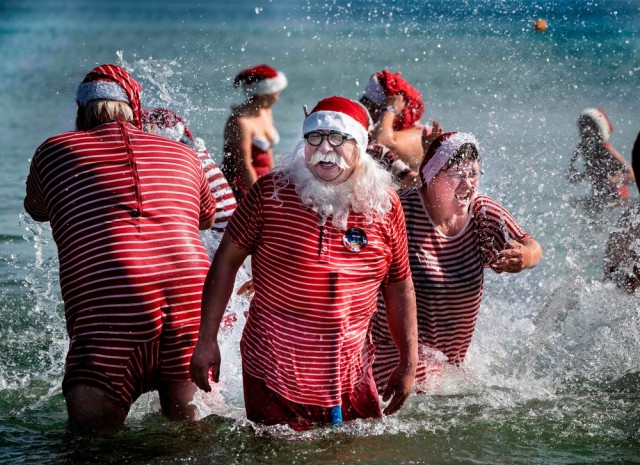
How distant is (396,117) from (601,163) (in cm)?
212

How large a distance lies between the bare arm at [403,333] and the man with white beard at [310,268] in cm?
10

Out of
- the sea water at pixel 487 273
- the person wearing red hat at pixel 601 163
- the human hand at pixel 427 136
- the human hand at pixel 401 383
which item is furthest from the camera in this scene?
the person wearing red hat at pixel 601 163

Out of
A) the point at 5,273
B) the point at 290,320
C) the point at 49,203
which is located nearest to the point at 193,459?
the point at 290,320

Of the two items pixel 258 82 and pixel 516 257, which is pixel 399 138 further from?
pixel 516 257

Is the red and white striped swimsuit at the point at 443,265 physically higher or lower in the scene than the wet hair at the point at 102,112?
lower

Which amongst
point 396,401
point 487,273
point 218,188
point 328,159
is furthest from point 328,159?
point 487,273

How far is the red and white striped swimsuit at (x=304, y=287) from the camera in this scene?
14.8ft

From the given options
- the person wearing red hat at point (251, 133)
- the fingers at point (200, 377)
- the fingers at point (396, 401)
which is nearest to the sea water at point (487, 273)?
the fingers at point (396, 401)

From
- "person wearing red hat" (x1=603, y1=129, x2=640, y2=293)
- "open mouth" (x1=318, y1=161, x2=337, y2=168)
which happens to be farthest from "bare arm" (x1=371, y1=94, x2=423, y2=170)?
"open mouth" (x1=318, y1=161, x2=337, y2=168)

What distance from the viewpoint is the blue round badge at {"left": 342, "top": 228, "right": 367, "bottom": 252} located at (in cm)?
453

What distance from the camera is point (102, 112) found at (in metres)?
4.99

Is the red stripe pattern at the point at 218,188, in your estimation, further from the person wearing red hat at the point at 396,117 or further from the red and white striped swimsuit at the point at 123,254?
the person wearing red hat at the point at 396,117

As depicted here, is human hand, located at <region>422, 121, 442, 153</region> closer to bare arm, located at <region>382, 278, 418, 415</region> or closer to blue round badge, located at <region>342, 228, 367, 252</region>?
bare arm, located at <region>382, 278, 418, 415</region>

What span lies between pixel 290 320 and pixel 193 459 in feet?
3.00
